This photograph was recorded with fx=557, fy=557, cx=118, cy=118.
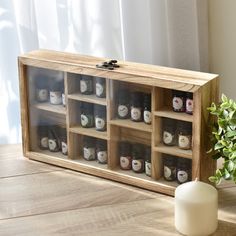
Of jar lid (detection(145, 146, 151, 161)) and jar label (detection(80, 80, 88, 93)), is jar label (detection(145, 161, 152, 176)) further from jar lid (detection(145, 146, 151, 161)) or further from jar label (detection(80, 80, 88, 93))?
jar label (detection(80, 80, 88, 93))

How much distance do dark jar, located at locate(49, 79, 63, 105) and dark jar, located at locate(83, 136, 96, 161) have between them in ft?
0.35

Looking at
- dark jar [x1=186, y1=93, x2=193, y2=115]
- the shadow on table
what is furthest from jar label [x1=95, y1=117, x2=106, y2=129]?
the shadow on table

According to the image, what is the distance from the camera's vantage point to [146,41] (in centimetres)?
144

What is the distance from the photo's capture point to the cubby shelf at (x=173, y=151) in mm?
1076

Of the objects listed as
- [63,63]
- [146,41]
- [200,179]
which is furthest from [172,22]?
[200,179]

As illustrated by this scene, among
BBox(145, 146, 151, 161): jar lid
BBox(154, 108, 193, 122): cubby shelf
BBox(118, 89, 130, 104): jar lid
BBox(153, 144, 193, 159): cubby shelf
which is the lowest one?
BBox(145, 146, 151, 161): jar lid

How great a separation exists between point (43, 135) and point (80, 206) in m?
0.27

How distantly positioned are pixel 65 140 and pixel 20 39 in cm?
29

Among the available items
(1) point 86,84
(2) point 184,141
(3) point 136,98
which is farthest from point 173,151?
(1) point 86,84

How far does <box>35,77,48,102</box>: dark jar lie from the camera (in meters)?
1.24

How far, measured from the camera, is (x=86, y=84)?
3.85 feet

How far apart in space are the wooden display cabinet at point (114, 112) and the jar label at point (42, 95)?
0.01 m

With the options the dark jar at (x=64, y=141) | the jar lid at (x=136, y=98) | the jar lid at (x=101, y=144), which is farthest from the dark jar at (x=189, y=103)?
the dark jar at (x=64, y=141)

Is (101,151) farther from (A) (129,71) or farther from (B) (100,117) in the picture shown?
(A) (129,71)
